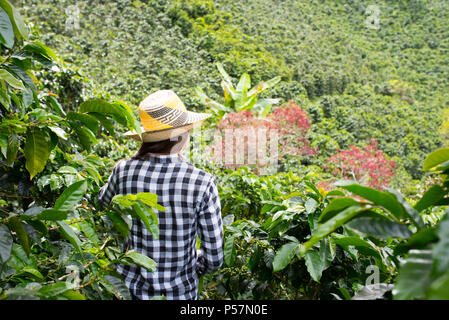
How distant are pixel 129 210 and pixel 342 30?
610 inches

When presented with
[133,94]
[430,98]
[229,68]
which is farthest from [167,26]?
[430,98]

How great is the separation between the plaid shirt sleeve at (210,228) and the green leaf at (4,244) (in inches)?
19.6

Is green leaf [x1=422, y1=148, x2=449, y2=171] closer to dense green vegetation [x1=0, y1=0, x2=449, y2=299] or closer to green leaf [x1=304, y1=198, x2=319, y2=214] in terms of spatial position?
dense green vegetation [x1=0, y1=0, x2=449, y2=299]

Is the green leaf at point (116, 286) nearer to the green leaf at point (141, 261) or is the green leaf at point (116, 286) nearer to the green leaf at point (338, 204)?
the green leaf at point (141, 261)

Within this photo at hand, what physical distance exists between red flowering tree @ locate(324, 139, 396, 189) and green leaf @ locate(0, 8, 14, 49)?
6844mm

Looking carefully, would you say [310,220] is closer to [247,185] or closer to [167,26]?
[247,185]

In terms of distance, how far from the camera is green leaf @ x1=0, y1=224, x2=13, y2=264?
1.57 feet

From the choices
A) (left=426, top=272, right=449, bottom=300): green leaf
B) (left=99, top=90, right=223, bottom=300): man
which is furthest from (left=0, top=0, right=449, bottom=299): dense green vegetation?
(left=99, top=90, right=223, bottom=300): man

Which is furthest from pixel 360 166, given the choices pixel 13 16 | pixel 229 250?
pixel 13 16

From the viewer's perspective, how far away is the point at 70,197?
0.54 metres

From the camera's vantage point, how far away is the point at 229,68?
9031 mm

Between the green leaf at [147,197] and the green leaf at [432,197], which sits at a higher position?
the green leaf at [432,197]

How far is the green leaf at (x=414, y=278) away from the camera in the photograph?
284 millimetres

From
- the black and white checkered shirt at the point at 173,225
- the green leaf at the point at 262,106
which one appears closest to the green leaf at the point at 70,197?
the black and white checkered shirt at the point at 173,225
